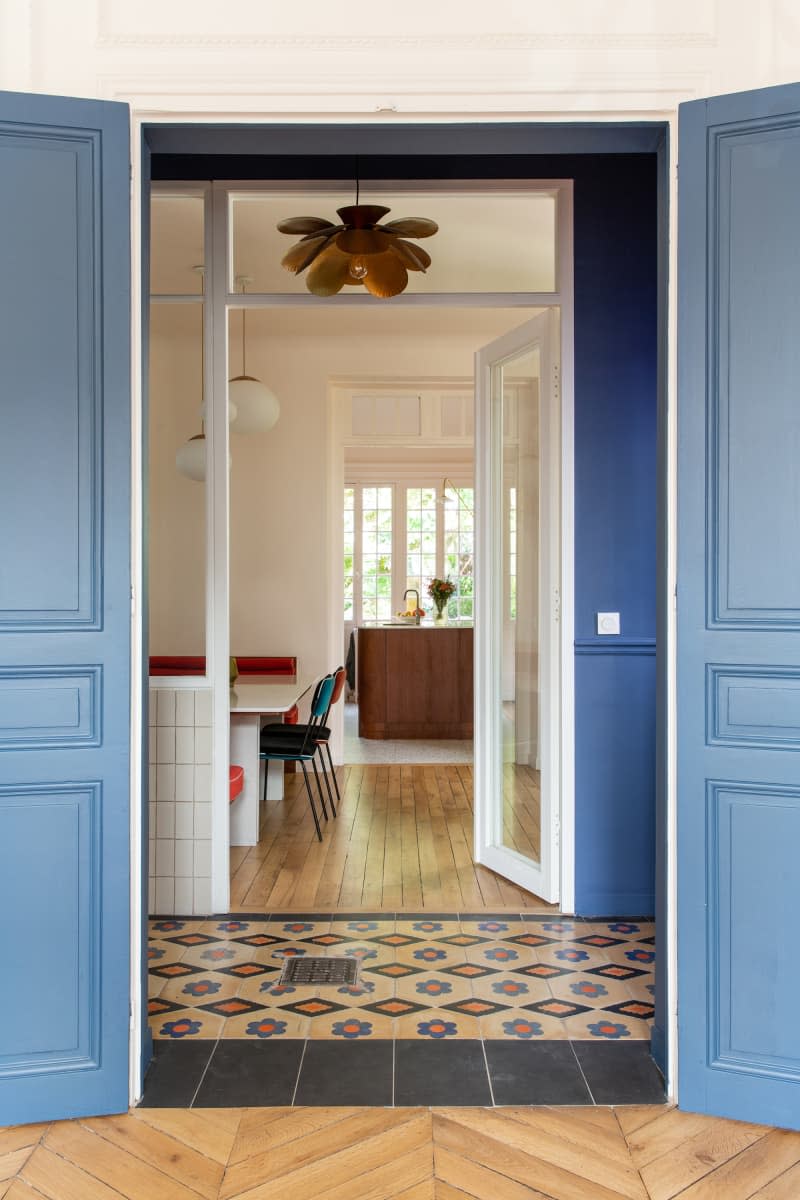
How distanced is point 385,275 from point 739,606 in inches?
88.6

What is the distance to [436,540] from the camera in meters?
11.8

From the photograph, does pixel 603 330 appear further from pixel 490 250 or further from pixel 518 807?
pixel 518 807

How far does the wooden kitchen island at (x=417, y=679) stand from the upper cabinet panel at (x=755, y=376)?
20.5 feet

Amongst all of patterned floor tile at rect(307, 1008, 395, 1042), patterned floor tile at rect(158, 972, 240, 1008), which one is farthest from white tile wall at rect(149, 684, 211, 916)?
patterned floor tile at rect(307, 1008, 395, 1042)

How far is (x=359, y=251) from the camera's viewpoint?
157 inches

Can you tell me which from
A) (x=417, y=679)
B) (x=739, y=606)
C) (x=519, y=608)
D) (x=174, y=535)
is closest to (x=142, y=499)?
(x=739, y=606)

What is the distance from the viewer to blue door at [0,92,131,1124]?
2.56m

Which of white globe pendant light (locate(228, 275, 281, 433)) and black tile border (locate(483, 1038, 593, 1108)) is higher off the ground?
white globe pendant light (locate(228, 275, 281, 433))

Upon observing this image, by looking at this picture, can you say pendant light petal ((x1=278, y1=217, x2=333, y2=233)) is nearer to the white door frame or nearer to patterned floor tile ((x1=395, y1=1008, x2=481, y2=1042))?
the white door frame

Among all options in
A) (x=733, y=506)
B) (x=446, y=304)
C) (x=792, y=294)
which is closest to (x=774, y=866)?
(x=733, y=506)

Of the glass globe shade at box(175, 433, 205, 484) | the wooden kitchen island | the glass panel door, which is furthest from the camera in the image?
the wooden kitchen island

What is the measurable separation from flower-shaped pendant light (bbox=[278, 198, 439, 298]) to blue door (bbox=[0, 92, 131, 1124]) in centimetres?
152

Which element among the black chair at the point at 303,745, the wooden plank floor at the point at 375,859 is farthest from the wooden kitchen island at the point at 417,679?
the black chair at the point at 303,745

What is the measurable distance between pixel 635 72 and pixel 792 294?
2.40 ft
